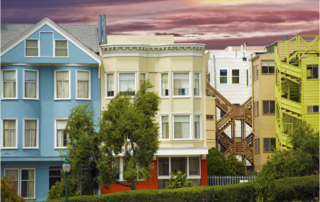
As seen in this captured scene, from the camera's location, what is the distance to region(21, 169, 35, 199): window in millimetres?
36812

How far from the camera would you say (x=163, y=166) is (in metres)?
38.9

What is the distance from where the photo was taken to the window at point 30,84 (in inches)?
1481

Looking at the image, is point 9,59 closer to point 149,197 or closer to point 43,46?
point 43,46

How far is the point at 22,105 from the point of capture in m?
37.2

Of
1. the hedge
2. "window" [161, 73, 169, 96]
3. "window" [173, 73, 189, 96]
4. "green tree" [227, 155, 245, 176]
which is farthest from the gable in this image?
"green tree" [227, 155, 245, 176]

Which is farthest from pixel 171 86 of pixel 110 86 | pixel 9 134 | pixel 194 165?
pixel 9 134

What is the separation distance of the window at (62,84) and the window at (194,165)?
36.3 feet

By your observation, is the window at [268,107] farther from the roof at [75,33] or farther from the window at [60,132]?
the window at [60,132]

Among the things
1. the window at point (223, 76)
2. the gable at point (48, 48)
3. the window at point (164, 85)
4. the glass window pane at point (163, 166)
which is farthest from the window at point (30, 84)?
the window at point (223, 76)

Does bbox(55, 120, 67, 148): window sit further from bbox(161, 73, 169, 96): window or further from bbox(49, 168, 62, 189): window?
bbox(161, 73, 169, 96): window

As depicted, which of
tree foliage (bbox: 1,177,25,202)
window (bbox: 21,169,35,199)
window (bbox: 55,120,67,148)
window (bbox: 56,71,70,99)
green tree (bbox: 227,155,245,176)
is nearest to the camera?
tree foliage (bbox: 1,177,25,202)

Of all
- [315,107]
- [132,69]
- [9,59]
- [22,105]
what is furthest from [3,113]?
[315,107]

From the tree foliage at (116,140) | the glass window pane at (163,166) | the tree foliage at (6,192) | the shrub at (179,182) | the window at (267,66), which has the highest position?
the window at (267,66)

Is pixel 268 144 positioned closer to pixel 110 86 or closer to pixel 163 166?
pixel 163 166
